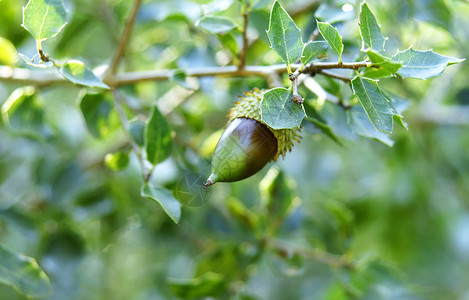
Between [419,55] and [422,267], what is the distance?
152 centimetres

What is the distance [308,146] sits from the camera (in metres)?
2.27

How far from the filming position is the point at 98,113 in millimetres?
1325

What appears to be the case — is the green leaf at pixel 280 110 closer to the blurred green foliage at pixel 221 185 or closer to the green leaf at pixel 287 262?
the blurred green foliage at pixel 221 185

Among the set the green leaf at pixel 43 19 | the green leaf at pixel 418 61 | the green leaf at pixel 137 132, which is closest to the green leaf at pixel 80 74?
the green leaf at pixel 43 19

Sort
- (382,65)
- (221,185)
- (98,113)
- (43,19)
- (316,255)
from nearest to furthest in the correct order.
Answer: (382,65) < (43,19) < (98,113) < (316,255) < (221,185)

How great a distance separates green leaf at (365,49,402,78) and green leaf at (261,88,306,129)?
0.14m

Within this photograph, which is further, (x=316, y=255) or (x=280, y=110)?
(x=316, y=255)

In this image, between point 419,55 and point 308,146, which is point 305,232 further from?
A: point 419,55

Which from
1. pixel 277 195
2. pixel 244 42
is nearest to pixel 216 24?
pixel 244 42

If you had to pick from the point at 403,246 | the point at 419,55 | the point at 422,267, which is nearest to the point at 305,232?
the point at 403,246

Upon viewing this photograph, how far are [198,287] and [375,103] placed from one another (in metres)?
0.69

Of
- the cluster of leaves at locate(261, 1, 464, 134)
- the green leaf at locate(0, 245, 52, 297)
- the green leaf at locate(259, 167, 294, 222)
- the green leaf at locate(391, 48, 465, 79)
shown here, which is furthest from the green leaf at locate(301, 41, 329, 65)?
the green leaf at locate(0, 245, 52, 297)

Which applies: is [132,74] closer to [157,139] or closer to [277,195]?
[157,139]

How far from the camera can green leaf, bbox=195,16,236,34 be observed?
103 centimetres
